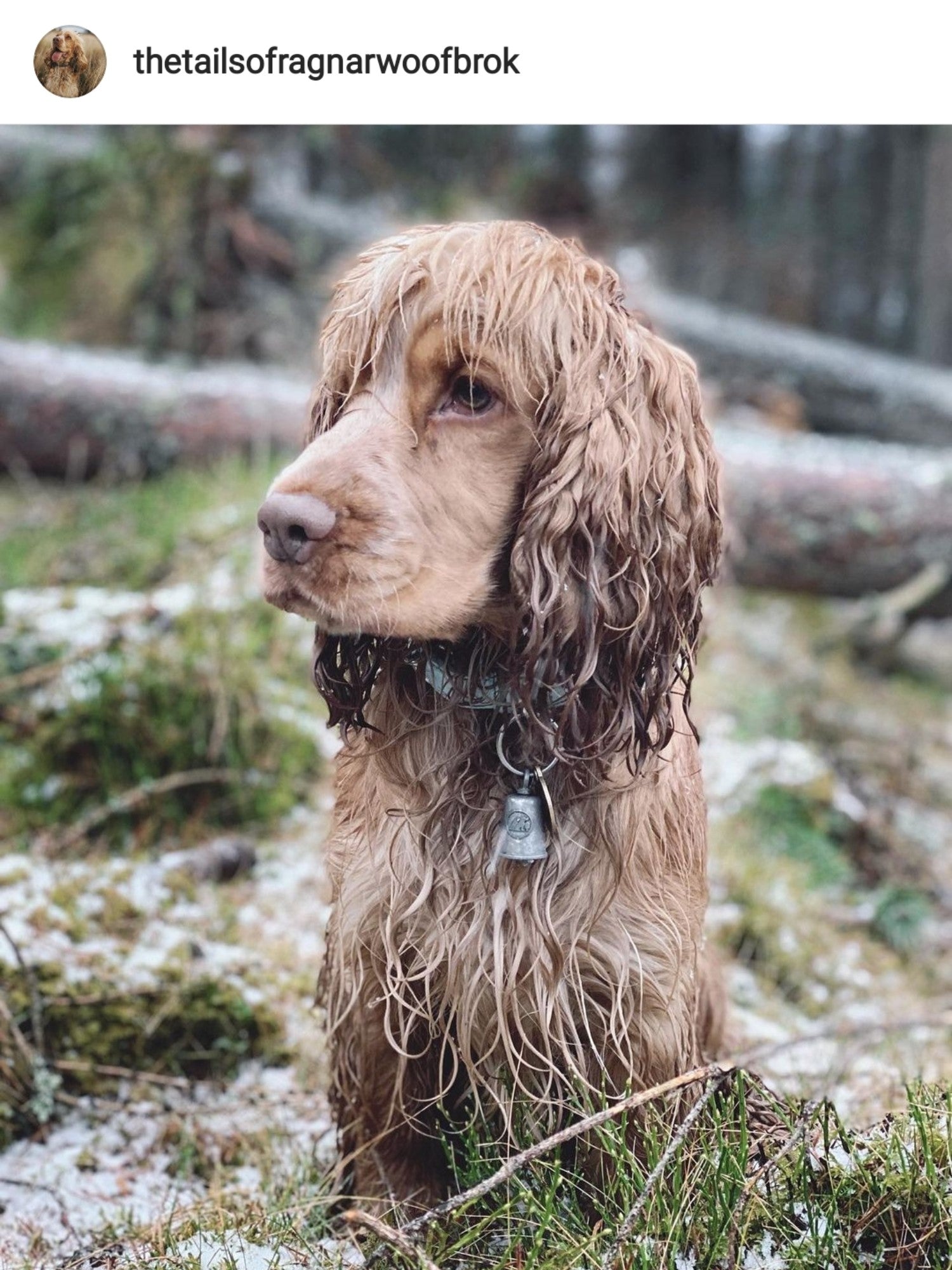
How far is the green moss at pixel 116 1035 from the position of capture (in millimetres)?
3721

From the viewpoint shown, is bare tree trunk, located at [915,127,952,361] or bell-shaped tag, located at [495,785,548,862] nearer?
bell-shaped tag, located at [495,785,548,862]

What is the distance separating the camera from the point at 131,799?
4852 mm

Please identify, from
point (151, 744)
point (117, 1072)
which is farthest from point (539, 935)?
Result: point (151, 744)

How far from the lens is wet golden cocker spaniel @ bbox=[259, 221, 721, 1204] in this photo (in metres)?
2.58

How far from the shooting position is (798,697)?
298 inches

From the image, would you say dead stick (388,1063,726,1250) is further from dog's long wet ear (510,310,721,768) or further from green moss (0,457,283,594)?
green moss (0,457,283,594)

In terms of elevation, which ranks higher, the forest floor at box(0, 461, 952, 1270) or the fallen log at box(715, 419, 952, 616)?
the fallen log at box(715, 419, 952, 616)

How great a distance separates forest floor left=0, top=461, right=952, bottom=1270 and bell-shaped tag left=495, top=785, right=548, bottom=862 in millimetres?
634

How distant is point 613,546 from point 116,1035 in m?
2.38

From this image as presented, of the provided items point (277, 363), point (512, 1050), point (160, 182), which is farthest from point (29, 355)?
point (512, 1050)

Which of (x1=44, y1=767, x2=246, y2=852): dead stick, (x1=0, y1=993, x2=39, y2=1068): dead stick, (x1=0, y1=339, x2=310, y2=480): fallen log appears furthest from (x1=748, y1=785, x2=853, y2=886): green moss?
(x1=0, y1=993, x2=39, y2=1068): dead stick
